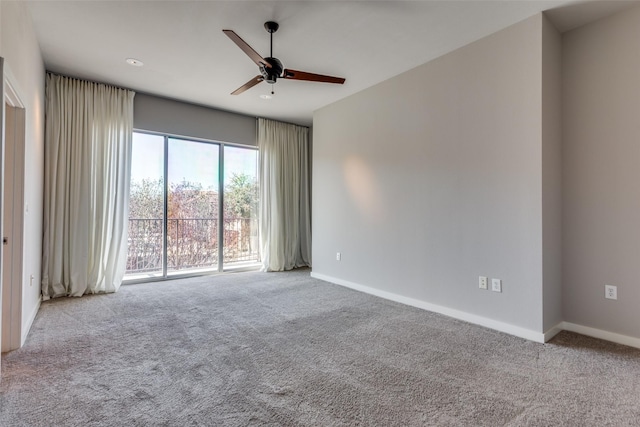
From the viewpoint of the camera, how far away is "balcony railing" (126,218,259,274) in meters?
4.82

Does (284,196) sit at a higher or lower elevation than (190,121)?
lower

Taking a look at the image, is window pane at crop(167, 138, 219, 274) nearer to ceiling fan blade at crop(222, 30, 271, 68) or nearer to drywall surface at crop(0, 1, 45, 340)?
drywall surface at crop(0, 1, 45, 340)

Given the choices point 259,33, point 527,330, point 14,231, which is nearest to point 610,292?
point 527,330

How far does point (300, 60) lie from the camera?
3549mm

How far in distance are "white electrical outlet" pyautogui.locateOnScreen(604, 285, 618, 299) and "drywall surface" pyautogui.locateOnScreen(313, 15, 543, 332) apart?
0.60 m

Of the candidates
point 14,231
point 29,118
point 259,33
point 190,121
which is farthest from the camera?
point 190,121

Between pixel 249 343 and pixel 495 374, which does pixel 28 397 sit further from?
pixel 495 374

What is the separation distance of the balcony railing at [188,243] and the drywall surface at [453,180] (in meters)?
1.99

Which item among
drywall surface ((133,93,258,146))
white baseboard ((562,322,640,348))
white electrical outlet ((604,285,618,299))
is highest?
drywall surface ((133,93,258,146))

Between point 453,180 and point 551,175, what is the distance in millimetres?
821

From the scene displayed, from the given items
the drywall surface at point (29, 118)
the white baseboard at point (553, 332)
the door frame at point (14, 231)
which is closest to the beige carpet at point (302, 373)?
the white baseboard at point (553, 332)

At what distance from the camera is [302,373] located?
7.06ft

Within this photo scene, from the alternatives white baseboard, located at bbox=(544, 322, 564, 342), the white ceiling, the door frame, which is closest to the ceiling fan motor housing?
the white ceiling

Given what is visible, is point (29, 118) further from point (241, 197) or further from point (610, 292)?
point (610, 292)
